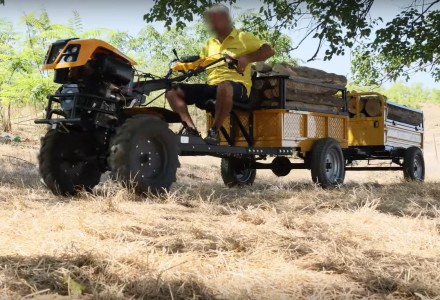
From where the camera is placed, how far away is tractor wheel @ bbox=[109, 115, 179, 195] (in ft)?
15.1

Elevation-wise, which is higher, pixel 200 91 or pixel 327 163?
pixel 200 91

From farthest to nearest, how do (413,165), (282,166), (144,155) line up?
(413,165)
(282,166)
(144,155)

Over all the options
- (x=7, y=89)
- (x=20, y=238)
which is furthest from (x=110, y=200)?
(x=7, y=89)

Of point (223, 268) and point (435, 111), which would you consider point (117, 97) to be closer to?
point (223, 268)

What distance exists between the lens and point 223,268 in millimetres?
2334

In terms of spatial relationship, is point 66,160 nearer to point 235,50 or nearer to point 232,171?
point 235,50

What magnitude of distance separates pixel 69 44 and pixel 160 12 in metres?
4.00

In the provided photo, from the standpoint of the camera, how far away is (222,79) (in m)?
6.01

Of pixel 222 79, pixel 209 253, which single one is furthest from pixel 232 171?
pixel 209 253

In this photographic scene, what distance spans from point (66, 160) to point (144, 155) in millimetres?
836

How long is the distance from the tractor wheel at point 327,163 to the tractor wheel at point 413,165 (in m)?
2.56

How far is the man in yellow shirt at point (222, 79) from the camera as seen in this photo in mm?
5703

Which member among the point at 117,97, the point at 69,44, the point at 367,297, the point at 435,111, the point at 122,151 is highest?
the point at 435,111

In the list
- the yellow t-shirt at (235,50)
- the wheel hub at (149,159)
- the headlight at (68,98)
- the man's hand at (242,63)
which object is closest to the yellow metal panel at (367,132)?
the yellow t-shirt at (235,50)
